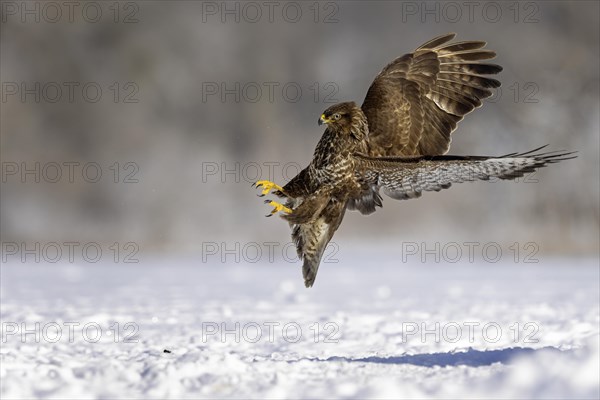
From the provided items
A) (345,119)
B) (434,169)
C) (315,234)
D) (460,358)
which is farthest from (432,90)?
(460,358)

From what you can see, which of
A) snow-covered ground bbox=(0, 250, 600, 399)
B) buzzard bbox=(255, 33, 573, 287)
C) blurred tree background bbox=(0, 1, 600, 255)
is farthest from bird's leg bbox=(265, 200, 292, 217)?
blurred tree background bbox=(0, 1, 600, 255)

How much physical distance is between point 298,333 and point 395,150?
2.10 metres

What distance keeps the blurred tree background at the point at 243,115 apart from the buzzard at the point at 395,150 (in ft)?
42.5

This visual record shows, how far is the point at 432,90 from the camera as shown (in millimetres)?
6945

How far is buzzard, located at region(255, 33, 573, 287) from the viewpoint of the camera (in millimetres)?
5991

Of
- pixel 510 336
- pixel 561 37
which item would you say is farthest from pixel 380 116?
pixel 561 37

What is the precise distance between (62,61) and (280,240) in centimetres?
773

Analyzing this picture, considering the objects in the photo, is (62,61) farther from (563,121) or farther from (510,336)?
(510,336)

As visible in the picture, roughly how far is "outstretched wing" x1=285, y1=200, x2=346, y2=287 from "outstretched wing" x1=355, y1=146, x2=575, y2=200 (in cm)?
31

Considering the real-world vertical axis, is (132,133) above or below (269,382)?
above

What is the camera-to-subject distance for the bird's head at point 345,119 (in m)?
6.20

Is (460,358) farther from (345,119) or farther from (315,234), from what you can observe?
(345,119)

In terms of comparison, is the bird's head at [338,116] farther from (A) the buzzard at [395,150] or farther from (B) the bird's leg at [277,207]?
(B) the bird's leg at [277,207]

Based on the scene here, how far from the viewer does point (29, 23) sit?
2367cm
